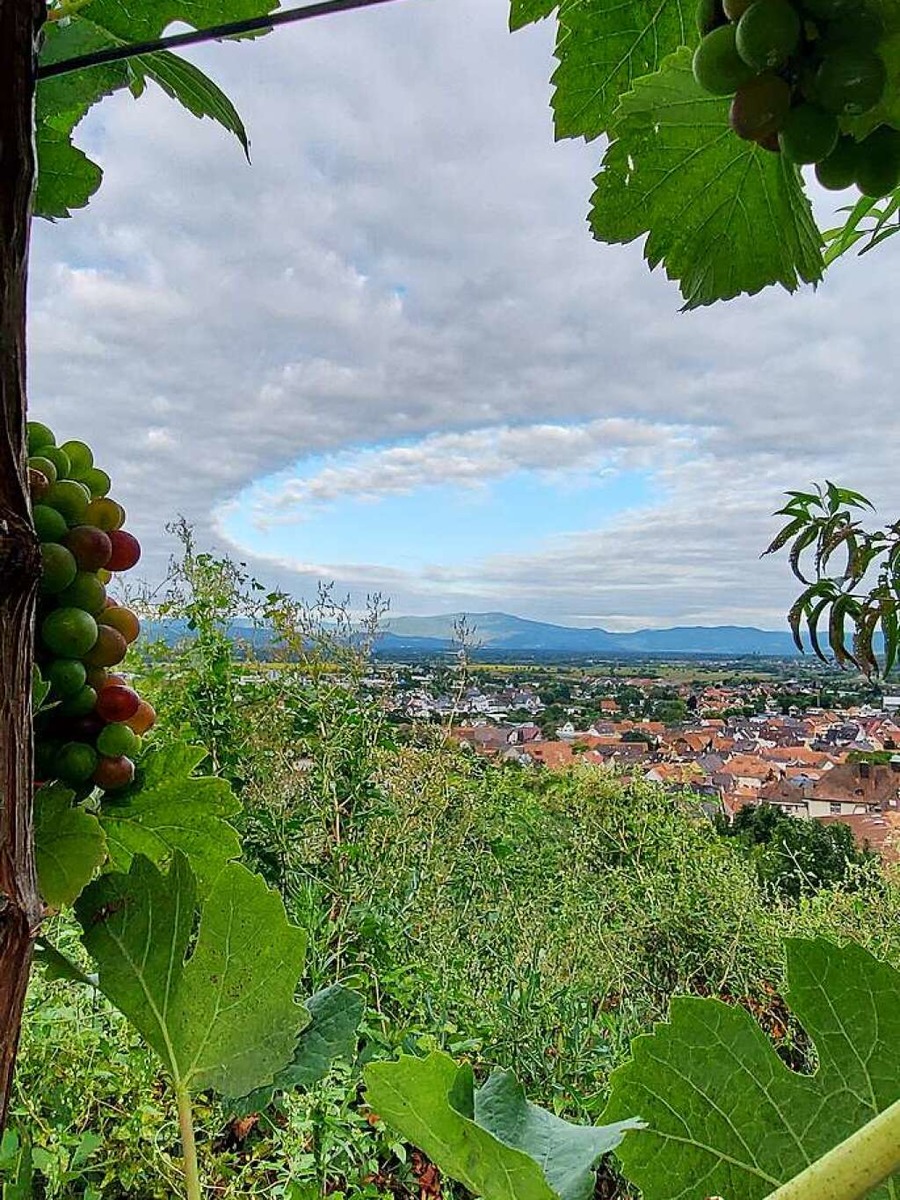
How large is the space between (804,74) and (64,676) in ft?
0.73

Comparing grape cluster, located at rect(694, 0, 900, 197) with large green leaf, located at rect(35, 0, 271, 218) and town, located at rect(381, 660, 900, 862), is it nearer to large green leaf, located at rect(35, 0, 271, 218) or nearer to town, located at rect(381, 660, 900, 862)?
large green leaf, located at rect(35, 0, 271, 218)

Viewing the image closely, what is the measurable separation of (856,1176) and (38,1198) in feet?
4.97

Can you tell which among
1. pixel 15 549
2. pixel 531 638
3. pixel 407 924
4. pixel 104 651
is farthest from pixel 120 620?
pixel 531 638

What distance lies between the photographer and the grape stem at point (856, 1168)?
0.51ft

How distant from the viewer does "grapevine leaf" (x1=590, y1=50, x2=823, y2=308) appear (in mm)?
266

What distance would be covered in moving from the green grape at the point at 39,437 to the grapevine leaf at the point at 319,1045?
0.65 ft

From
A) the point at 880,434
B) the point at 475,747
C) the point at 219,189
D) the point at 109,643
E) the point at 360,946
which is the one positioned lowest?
the point at 360,946

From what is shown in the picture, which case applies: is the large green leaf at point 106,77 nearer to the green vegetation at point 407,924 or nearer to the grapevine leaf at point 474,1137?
the grapevine leaf at point 474,1137

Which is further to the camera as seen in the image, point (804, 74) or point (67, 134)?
point (67, 134)

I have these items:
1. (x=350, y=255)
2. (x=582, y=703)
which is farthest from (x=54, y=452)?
(x=350, y=255)

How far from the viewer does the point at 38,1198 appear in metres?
1.26

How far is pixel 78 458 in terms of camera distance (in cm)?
26

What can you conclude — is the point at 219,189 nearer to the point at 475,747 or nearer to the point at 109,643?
the point at 109,643

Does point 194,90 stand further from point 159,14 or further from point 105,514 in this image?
point 105,514
